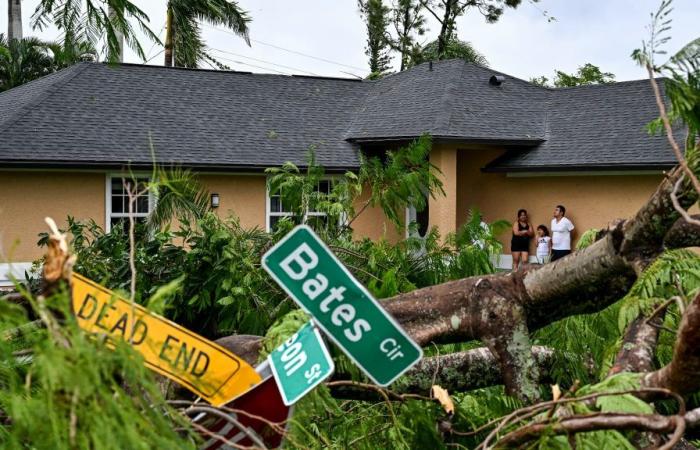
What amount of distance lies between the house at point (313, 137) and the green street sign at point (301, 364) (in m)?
14.5

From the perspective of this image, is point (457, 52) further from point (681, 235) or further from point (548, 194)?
point (681, 235)

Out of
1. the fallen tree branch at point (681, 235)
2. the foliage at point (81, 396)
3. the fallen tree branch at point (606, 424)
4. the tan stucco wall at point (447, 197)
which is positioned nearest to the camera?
the foliage at point (81, 396)

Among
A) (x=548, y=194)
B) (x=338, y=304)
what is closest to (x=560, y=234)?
(x=548, y=194)

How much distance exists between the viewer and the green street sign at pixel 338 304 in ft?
6.10

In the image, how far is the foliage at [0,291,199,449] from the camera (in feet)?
4.11

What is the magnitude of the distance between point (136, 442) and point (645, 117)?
19533 millimetres

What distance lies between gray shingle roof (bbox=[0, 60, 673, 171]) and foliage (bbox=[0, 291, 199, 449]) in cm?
1582

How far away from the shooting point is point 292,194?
23.9 feet

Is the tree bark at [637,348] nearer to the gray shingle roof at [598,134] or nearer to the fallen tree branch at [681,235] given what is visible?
the fallen tree branch at [681,235]

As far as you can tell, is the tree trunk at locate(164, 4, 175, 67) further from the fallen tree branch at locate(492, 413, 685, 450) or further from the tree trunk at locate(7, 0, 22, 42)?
the fallen tree branch at locate(492, 413, 685, 450)

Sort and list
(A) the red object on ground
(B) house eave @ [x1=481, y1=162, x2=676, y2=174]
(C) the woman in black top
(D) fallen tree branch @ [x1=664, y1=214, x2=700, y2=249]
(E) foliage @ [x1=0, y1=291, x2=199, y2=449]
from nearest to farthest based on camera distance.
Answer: (E) foliage @ [x1=0, y1=291, x2=199, y2=449]
(A) the red object on ground
(D) fallen tree branch @ [x1=664, y1=214, x2=700, y2=249]
(B) house eave @ [x1=481, y1=162, x2=676, y2=174]
(C) the woman in black top

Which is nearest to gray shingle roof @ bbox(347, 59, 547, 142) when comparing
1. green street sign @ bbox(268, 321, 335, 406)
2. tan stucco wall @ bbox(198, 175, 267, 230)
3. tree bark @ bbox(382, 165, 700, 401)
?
tan stucco wall @ bbox(198, 175, 267, 230)

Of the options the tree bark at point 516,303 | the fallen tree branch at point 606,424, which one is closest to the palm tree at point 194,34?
the tree bark at point 516,303

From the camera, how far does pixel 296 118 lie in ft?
68.5
